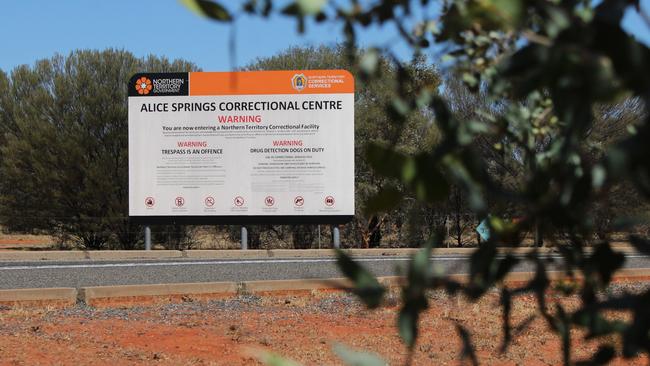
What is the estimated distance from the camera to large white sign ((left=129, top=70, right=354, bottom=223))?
17.2m

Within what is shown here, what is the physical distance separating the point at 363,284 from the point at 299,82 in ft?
54.5

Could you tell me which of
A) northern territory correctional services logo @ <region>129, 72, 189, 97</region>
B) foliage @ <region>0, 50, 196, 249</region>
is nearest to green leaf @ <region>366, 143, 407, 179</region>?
northern territory correctional services logo @ <region>129, 72, 189, 97</region>

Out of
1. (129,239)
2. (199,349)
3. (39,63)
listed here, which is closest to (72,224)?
(129,239)

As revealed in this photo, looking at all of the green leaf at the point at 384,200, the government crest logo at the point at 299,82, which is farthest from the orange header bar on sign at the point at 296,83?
the green leaf at the point at 384,200

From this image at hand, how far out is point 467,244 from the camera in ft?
66.9

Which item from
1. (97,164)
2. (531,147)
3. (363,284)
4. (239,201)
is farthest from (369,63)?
(97,164)

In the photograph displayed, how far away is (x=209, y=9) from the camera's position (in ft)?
2.96

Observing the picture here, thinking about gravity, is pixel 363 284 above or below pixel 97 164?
below

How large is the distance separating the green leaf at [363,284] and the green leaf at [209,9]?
0.29 meters

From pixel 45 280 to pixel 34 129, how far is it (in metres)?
10.9

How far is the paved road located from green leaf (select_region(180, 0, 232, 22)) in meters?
8.00

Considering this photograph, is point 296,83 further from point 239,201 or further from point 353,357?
point 353,357

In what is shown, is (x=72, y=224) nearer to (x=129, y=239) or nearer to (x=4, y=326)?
(x=129, y=239)

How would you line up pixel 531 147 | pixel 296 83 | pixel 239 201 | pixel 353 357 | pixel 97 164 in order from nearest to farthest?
pixel 353 357
pixel 531 147
pixel 239 201
pixel 296 83
pixel 97 164
